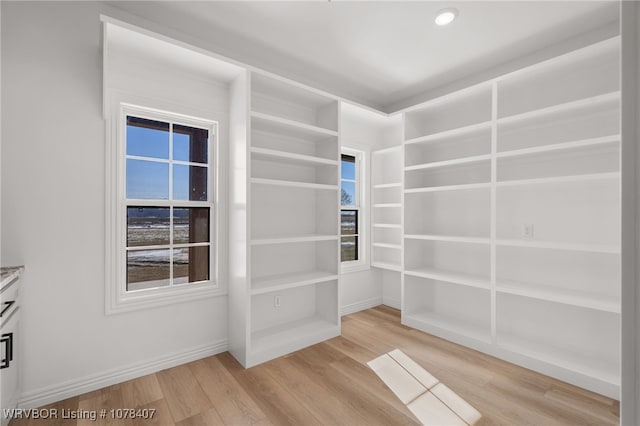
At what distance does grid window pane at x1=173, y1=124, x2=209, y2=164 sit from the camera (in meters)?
2.70

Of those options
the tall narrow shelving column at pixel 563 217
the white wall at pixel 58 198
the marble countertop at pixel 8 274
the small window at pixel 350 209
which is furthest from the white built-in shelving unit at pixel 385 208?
the marble countertop at pixel 8 274

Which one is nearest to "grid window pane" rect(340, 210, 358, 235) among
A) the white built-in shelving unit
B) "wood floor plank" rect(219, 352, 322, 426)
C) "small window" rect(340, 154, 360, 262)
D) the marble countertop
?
"small window" rect(340, 154, 360, 262)

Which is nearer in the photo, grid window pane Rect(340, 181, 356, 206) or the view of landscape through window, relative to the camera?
the view of landscape through window

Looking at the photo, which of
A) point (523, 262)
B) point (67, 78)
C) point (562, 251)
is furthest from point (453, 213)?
point (67, 78)

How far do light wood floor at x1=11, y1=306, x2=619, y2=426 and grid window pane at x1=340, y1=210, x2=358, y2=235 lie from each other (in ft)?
5.40

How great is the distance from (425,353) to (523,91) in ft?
8.85

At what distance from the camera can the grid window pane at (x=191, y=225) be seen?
2686mm

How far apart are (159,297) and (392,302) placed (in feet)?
9.69

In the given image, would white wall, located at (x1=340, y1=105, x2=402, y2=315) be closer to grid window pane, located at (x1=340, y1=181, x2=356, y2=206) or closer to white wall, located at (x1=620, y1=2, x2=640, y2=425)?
grid window pane, located at (x1=340, y1=181, x2=356, y2=206)

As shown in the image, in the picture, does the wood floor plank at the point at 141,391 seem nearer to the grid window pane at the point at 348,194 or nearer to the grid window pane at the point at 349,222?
the grid window pane at the point at 349,222

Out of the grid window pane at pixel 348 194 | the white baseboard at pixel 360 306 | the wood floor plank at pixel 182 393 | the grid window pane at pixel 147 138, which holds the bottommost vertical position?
the wood floor plank at pixel 182 393

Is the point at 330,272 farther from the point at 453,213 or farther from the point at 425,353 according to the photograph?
the point at 453,213

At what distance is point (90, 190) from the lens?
86.6 inches

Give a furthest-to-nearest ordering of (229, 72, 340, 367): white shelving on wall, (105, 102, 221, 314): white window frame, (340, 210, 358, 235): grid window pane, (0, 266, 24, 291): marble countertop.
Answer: (340, 210, 358, 235): grid window pane
(229, 72, 340, 367): white shelving on wall
(105, 102, 221, 314): white window frame
(0, 266, 24, 291): marble countertop
